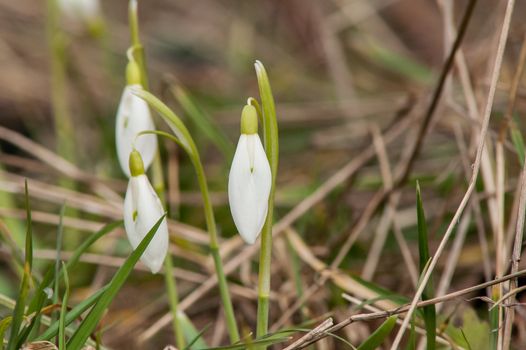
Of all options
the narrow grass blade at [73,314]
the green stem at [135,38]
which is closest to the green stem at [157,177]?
the green stem at [135,38]

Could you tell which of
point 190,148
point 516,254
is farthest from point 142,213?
point 516,254

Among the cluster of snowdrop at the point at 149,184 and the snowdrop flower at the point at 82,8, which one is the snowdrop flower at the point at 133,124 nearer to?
the cluster of snowdrop at the point at 149,184

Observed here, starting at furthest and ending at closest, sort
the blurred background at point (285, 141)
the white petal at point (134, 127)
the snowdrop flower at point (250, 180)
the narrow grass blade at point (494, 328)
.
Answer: the blurred background at point (285, 141)
the white petal at point (134, 127)
the narrow grass blade at point (494, 328)
the snowdrop flower at point (250, 180)

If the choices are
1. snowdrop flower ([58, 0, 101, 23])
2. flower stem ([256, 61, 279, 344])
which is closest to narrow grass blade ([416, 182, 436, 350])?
flower stem ([256, 61, 279, 344])

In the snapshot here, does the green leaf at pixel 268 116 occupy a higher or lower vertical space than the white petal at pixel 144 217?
higher

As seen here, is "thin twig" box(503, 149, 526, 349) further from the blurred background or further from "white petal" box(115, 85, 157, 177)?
"white petal" box(115, 85, 157, 177)

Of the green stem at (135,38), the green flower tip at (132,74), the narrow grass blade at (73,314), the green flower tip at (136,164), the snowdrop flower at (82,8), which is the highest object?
the snowdrop flower at (82,8)

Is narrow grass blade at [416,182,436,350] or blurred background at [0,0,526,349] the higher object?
blurred background at [0,0,526,349]
